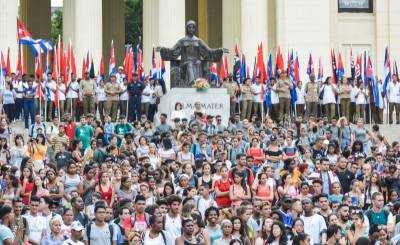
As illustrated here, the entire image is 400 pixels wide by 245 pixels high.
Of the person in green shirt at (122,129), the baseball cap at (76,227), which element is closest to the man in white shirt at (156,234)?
the baseball cap at (76,227)

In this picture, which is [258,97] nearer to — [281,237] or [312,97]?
[312,97]

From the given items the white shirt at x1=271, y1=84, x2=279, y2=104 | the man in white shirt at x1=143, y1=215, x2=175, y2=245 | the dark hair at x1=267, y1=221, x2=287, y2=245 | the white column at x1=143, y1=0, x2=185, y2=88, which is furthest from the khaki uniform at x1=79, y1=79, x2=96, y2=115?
the man in white shirt at x1=143, y1=215, x2=175, y2=245

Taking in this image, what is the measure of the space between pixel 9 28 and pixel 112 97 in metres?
11.0

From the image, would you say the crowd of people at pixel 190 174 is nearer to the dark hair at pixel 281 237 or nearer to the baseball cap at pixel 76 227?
the dark hair at pixel 281 237

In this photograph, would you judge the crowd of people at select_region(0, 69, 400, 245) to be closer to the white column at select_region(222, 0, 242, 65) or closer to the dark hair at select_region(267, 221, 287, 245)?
the dark hair at select_region(267, 221, 287, 245)

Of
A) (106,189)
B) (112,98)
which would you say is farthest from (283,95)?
(106,189)

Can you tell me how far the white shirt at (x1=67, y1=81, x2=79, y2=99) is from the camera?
4894 centimetres

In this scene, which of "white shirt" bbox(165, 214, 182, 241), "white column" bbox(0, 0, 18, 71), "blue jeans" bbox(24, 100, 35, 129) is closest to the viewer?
"white shirt" bbox(165, 214, 182, 241)

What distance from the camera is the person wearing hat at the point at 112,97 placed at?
48281 mm

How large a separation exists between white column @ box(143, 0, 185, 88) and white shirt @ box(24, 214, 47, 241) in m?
33.6

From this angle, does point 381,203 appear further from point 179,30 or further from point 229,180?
point 179,30

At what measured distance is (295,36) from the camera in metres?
63.6

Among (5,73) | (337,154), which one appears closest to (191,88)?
(5,73)

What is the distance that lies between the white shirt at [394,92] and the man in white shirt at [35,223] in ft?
95.6
